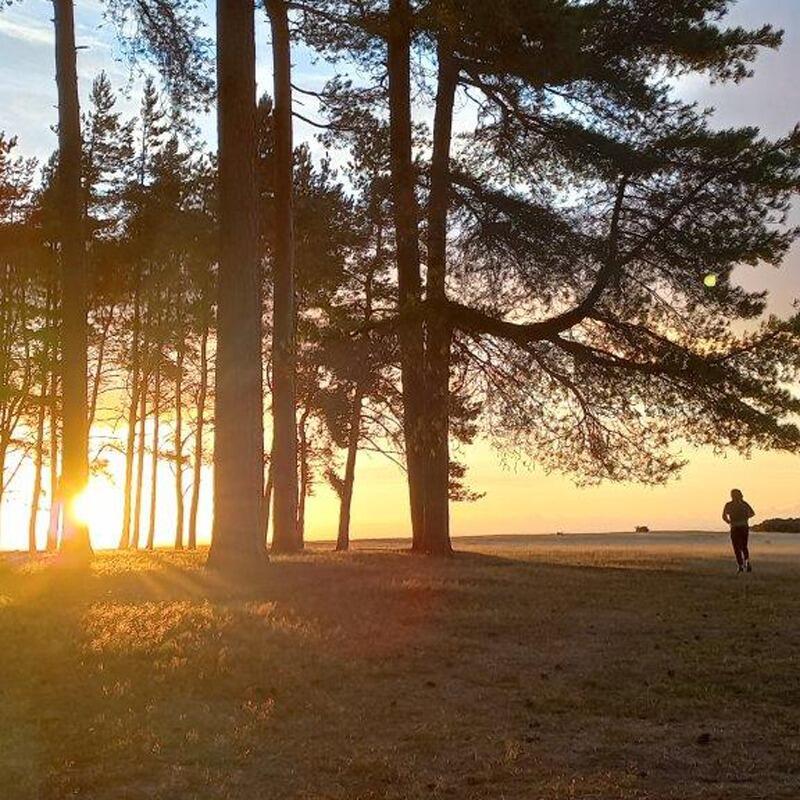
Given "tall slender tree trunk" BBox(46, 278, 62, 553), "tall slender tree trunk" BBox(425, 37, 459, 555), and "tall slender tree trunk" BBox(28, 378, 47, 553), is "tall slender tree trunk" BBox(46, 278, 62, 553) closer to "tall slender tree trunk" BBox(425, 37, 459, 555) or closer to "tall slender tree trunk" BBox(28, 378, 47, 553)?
"tall slender tree trunk" BBox(28, 378, 47, 553)

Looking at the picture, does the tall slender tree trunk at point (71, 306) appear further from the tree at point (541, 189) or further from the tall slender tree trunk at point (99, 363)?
the tall slender tree trunk at point (99, 363)

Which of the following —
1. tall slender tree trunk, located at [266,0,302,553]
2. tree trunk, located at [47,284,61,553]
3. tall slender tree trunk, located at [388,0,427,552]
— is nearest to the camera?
tall slender tree trunk, located at [388,0,427,552]

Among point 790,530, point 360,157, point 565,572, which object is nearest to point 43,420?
point 360,157

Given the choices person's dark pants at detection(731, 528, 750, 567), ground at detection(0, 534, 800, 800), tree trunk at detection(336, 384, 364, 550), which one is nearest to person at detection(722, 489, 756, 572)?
person's dark pants at detection(731, 528, 750, 567)

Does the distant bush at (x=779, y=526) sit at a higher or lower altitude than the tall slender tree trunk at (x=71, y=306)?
lower

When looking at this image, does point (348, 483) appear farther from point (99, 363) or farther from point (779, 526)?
point (779, 526)

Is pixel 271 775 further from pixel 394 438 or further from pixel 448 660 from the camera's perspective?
pixel 394 438

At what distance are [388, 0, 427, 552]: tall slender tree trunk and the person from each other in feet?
22.6

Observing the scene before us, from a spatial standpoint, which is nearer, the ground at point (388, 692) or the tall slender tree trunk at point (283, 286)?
the ground at point (388, 692)

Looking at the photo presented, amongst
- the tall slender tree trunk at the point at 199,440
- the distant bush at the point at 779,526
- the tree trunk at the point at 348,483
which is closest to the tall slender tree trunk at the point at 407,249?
the tree trunk at the point at 348,483

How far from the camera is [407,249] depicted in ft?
73.5

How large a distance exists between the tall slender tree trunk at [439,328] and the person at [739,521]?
6308 millimetres

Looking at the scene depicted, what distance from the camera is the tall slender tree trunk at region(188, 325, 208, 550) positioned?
113 ft

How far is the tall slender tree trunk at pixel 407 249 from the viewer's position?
20.7 metres
